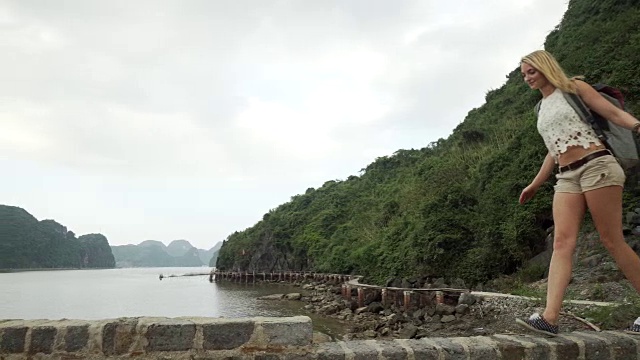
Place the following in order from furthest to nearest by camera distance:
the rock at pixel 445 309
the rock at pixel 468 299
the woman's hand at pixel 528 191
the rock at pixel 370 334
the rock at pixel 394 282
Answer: the rock at pixel 394 282 < the rock at pixel 370 334 < the rock at pixel 445 309 < the rock at pixel 468 299 < the woman's hand at pixel 528 191

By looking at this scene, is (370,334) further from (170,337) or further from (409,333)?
(170,337)

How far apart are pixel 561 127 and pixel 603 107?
302 mm

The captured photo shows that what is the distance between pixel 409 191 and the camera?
30.2 metres

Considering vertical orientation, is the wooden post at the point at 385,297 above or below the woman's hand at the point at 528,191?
below

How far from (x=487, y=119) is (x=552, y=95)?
31512 mm

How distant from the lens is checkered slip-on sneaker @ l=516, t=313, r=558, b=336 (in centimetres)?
325

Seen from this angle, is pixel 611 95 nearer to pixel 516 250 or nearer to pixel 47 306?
pixel 516 250

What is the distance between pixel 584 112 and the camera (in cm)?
317

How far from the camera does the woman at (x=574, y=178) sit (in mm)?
3055

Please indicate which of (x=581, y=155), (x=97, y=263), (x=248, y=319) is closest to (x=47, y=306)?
(x=248, y=319)

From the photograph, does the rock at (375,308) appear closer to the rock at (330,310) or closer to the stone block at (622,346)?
the rock at (330,310)

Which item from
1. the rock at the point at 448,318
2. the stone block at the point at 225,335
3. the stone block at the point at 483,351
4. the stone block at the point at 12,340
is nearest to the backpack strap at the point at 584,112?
the stone block at the point at 483,351

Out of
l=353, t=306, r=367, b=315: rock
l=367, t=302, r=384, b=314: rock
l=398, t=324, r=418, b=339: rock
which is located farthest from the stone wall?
l=353, t=306, r=367, b=315: rock

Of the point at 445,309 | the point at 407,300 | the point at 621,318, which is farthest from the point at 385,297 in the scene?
the point at 621,318
